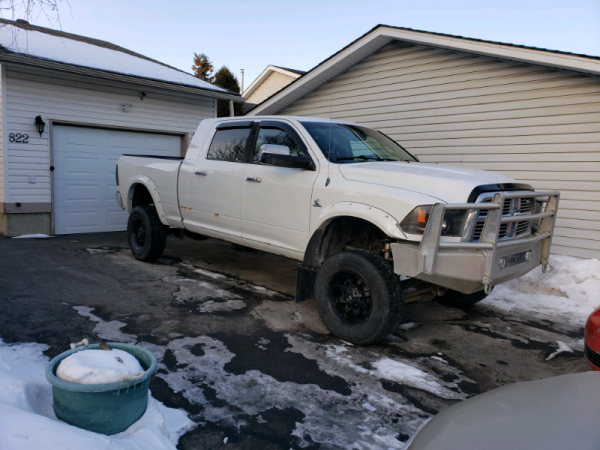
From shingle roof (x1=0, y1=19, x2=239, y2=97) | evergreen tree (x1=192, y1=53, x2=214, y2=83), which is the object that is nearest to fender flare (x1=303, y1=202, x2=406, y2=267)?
shingle roof (x1=0, y1=19, x2=239, y2=97)

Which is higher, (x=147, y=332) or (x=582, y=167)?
(x=582, y=167)

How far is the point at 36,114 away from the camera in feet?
29.2

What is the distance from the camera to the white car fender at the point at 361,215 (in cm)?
369

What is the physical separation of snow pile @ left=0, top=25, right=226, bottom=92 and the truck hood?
24.0ft

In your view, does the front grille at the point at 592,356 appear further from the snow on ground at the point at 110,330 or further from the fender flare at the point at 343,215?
the snow on ground at the point at 110,330

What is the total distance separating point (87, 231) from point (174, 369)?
24.6 feet

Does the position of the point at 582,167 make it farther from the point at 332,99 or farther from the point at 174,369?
the point at 174,369

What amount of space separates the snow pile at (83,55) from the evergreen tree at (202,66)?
21.9m

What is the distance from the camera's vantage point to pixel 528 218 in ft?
12.8

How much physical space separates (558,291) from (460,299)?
1.78 metres

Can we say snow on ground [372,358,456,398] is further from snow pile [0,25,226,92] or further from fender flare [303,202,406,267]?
snow pile [0,25,226,92]

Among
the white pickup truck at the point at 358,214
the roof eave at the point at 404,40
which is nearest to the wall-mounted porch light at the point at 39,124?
the white pickup truck at the point at 358,214

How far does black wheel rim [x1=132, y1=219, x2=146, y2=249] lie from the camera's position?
6945 millimetres

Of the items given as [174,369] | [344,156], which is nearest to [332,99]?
[344,156]
